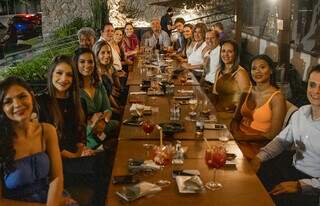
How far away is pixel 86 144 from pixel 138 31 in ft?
28.2

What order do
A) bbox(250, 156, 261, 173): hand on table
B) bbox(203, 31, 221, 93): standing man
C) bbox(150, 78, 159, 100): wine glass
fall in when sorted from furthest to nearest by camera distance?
bbox(203, 31, 221, 93): standing man
bbox(150, 78, 159, 100): wine glass
bbox(250, 156, 261, 173): hand on table

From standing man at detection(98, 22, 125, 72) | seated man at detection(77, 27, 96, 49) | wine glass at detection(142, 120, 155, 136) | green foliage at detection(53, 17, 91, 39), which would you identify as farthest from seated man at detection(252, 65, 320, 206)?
green foliage at detection(53, 17, 91, 39)

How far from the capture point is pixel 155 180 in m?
2.39

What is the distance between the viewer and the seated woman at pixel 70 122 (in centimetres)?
315

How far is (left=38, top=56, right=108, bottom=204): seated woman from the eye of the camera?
3.15 metres

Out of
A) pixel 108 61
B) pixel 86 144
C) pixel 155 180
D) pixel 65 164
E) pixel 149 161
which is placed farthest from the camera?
pixel 108 61

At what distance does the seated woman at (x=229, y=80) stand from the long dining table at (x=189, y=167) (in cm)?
74

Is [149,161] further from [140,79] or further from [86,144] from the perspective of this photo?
[140,79]

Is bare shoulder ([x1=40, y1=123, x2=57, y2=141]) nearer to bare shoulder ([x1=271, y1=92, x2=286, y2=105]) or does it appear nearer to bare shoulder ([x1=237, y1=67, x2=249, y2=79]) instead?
bare shoulder ([x1=271, y1=92, x2=286, y2=105])

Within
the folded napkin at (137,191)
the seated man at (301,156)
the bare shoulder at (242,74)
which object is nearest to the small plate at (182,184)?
the folded napkin at (137,191)

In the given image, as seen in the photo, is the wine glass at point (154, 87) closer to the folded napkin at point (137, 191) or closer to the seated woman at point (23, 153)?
the seated woman at point (23, 153)

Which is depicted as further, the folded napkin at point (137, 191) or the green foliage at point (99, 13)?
the green foliage at point (99, 13)

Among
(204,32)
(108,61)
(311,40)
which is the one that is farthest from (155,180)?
(311,40)

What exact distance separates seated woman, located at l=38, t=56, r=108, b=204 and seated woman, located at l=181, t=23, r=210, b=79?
11.7 ft
